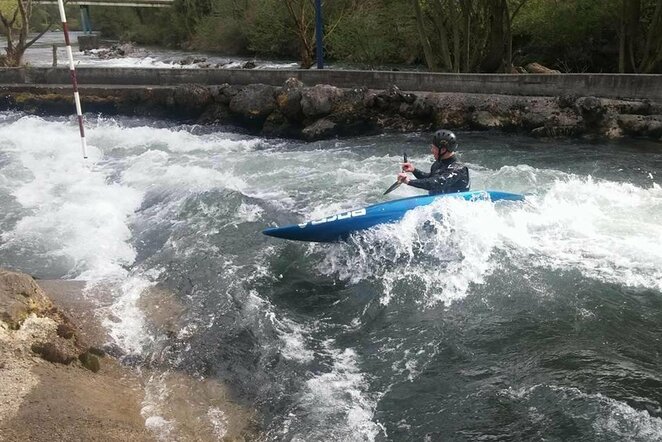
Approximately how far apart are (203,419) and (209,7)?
99.3ft

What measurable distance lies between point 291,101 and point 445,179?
6562mm

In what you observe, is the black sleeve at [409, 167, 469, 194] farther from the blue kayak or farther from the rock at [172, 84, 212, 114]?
the rock at [172, 84, 212, 114]

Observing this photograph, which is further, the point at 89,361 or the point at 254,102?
the point at 254,102

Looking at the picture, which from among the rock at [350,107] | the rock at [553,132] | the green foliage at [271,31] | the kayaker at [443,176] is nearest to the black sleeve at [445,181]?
the kayaker at [443,176]

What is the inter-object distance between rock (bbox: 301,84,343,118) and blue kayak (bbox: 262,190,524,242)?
6.34 m

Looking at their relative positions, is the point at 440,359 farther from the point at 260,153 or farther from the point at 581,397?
the point at 260,153

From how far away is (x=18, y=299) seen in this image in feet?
12.1

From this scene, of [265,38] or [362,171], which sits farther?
[265,38]

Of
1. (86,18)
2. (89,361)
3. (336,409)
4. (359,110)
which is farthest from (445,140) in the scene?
(86,18)

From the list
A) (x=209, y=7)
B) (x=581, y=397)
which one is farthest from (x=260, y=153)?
(x=209, y=7)

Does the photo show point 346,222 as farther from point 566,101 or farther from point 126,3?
point 126,3

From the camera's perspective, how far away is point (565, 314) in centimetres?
461

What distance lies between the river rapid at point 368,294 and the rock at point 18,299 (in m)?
0.63

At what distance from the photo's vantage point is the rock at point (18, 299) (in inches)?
138
